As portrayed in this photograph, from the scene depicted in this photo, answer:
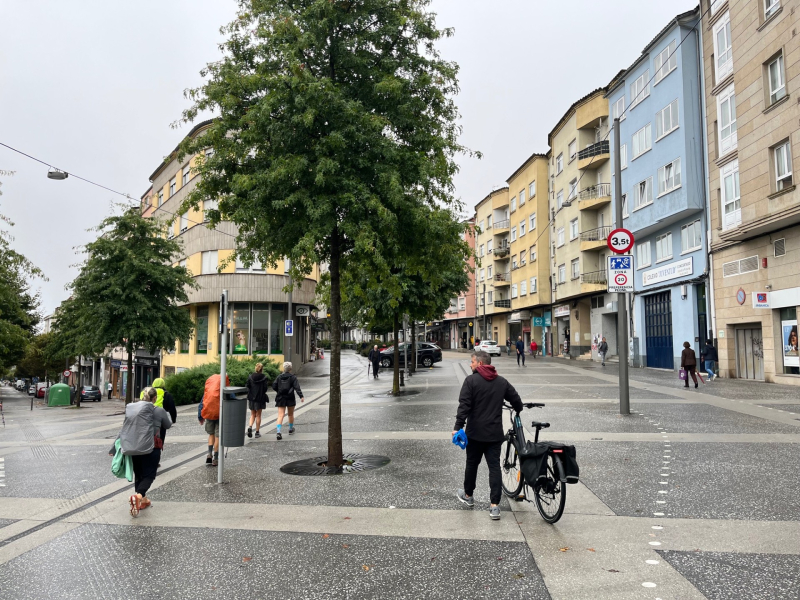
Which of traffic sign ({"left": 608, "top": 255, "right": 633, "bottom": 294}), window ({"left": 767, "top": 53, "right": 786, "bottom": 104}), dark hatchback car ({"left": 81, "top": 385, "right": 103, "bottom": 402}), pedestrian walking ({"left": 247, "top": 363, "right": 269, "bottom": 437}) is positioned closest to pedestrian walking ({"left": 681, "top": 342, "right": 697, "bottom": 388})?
traffic sign ({"left": 608, "top": 255, "right": 633, "bottom": 294})

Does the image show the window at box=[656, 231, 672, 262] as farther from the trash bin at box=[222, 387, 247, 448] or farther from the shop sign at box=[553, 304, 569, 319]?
the trash bin at box=[222, 387, 247, 448]

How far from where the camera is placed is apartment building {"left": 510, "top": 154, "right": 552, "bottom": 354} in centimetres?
4981

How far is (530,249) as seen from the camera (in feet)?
171

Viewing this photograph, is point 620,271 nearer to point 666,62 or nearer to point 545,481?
point 545,481

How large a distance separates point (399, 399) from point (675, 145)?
18.2m

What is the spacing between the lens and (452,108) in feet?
32.0

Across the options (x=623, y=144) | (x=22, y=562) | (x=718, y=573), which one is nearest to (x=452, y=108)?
(x=718, y=573)

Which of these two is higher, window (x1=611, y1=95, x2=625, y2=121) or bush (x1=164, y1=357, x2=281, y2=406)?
window (x1=611, y1=95, x2=625, y2=121)

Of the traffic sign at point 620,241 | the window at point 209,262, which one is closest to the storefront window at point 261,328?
the window at point 209,262

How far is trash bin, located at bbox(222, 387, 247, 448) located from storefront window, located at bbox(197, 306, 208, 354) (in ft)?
89.7

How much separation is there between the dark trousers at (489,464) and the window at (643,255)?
2785 cm

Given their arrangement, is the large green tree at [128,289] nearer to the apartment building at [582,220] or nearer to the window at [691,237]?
the window at [691,237]

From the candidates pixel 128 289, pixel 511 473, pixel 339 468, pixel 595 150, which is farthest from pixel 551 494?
pixel 595 150

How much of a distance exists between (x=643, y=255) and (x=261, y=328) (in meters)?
21.2
